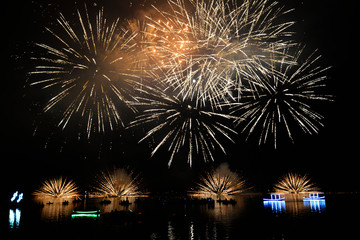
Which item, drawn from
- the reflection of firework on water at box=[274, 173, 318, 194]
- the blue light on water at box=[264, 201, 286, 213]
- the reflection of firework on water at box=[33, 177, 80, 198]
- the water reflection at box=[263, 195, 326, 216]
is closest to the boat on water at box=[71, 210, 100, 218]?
the water reflection at box=[263, 195, 326, 216]

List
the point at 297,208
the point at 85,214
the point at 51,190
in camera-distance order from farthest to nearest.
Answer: the point at 51,190 < the point at 297,208 < the point at 85,214

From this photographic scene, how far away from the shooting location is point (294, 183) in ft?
320

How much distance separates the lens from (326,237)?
2327cm

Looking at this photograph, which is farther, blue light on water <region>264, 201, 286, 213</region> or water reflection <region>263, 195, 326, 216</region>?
blue light on water <region>264, 201, 286, 213</region>

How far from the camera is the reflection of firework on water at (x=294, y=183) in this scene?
95.5 metres

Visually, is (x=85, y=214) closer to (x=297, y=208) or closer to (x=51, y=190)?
(x=297, y=208)

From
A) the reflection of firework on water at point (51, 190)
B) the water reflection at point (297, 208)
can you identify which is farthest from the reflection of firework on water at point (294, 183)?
the reflection of firework on water at point (51, 190)

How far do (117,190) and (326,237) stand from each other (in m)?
92.7

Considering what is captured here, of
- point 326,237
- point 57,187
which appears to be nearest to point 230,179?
point 57,187

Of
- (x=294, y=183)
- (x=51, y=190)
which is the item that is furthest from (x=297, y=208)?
(x=51, y=190)

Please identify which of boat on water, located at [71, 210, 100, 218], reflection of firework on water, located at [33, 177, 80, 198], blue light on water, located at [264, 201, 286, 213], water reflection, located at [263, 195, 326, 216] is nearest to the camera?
boat on water, located at [71, 210, 100, 218]

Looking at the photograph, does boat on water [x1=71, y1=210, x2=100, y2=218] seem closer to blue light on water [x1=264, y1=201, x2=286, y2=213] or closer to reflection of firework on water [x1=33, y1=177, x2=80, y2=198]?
blue light on water [x1=264, y1=201, x2=286, y2=213]

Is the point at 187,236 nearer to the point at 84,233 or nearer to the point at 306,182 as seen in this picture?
the point at 84,233

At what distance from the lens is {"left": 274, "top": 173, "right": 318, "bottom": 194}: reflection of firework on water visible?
95.5 metres
